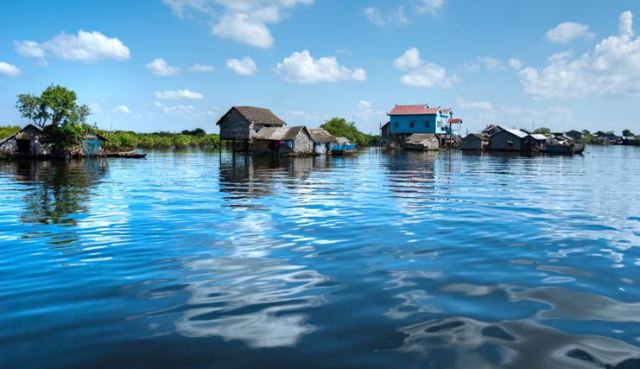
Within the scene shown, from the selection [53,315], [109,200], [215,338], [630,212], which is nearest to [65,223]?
[109,200]

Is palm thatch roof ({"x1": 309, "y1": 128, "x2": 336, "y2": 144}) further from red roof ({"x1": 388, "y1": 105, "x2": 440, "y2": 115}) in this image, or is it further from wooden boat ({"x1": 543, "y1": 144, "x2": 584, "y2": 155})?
wooden boat ({"x1": 543, "y1": 144, "x2": 584, "y2": 155})

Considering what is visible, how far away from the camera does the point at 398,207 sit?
16156mm

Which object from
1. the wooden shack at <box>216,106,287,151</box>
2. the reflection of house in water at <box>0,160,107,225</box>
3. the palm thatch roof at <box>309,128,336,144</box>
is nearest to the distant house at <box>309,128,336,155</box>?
the palm thatch roof at <box>309,128,336,144</box>

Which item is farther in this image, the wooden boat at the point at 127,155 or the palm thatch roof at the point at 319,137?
the palm thatch roof at the point at 319,137

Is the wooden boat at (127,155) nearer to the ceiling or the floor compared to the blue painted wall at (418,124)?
nearer to the floor

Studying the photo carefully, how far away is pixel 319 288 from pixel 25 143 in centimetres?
5183

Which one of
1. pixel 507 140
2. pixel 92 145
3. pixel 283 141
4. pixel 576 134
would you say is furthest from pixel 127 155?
pixel 576 134

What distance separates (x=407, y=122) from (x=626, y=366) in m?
85.1

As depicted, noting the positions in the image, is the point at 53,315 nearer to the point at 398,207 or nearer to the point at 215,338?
the point at 215,338

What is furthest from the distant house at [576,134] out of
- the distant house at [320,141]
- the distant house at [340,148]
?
the distant house at [320,141]

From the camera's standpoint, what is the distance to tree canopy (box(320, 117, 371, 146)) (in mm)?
104000

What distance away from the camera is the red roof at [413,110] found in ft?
280

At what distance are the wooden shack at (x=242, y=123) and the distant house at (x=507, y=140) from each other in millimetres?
44150

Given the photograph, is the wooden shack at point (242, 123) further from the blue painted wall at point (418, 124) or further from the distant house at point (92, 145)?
the blue painted wall at point (418, 124)
